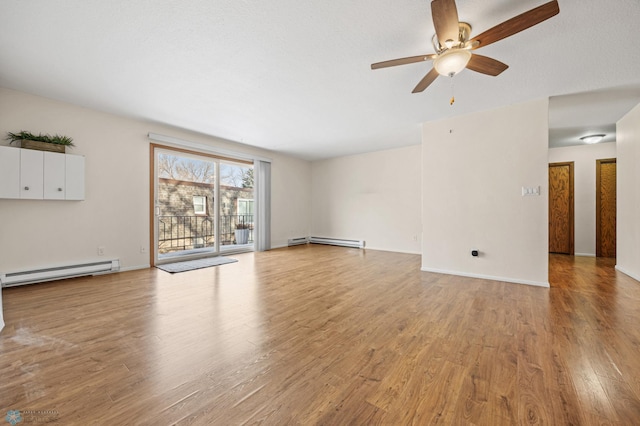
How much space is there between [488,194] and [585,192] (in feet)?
12.5

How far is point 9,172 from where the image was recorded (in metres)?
3.19

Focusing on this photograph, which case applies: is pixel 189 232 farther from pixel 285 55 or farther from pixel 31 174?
pixel 285 55

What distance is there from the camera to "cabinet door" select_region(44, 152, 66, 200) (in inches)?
136

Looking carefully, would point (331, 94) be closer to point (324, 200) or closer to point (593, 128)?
point (324, 200)

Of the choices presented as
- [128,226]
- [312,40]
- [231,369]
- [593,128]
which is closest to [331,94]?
[312,40]

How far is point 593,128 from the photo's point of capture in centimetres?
459

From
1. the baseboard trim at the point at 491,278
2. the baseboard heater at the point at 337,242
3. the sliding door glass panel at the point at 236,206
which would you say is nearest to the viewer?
the baseboard trim at the point at 491,278

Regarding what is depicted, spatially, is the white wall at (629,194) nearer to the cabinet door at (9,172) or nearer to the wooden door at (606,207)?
the wooden door at (606,207)

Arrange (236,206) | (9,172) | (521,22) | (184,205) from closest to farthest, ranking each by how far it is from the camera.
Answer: (521,22) → (9,172) → (184,205) → (236,206)

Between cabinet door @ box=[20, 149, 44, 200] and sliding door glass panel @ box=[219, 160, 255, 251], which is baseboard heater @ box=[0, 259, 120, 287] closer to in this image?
cabinet door @ box=[20, 149, 44, 200]

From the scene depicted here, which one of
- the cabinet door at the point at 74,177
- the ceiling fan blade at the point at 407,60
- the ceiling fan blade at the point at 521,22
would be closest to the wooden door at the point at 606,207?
the ceiling fan blade at the point at 521,22

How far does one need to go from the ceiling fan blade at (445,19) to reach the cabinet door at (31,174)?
195 inches

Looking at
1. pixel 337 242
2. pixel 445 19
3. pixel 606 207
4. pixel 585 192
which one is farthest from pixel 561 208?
pixel 445 19

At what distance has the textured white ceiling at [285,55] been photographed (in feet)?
6.39
